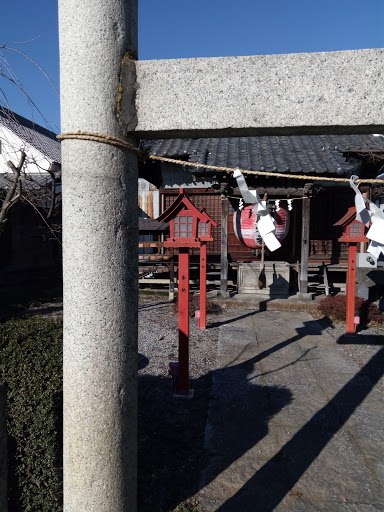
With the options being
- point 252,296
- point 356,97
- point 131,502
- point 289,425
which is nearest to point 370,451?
point 289,425

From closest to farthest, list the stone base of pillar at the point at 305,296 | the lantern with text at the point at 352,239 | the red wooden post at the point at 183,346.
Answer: the red wooden post at the point at 183,346, the lantern with text at the point at 352,239, the stone base of pillar at the point at 305,296

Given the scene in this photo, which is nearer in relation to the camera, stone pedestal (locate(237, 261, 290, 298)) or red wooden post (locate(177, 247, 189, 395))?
red wooden post (locate(177, 247, 189, 395))

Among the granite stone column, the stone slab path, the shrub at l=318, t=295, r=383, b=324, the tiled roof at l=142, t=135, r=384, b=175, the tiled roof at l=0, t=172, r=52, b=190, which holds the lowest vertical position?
the stone slab path

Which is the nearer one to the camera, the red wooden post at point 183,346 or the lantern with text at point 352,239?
the red wooden post at point 183,346

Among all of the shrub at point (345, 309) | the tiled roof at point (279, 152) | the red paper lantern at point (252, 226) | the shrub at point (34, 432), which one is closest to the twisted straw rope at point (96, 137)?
the shrub at point (34, 432)

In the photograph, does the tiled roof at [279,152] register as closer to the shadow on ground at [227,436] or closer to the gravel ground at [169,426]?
the gravel ground at [169,426]

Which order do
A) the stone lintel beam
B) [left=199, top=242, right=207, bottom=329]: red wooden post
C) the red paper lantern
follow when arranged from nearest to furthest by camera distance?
the stone lintel beam, [left=199, top=242, right=207, bottom=329]: red wooden post, the red paper lantern

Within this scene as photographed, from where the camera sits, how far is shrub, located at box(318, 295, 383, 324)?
8133 mm

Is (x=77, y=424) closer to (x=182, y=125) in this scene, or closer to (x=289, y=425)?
(x=182, y=125)

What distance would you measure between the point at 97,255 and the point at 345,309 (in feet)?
25.9

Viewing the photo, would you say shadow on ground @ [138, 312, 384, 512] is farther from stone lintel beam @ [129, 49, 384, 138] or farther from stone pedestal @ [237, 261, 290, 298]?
stone pedestal @ [237, 261, 290, 298]

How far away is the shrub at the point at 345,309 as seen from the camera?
8.13 m

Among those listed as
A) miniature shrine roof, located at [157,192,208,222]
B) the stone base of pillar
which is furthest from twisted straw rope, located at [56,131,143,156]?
the stone base of pillar

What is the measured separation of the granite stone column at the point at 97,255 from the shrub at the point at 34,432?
2.63 ft
